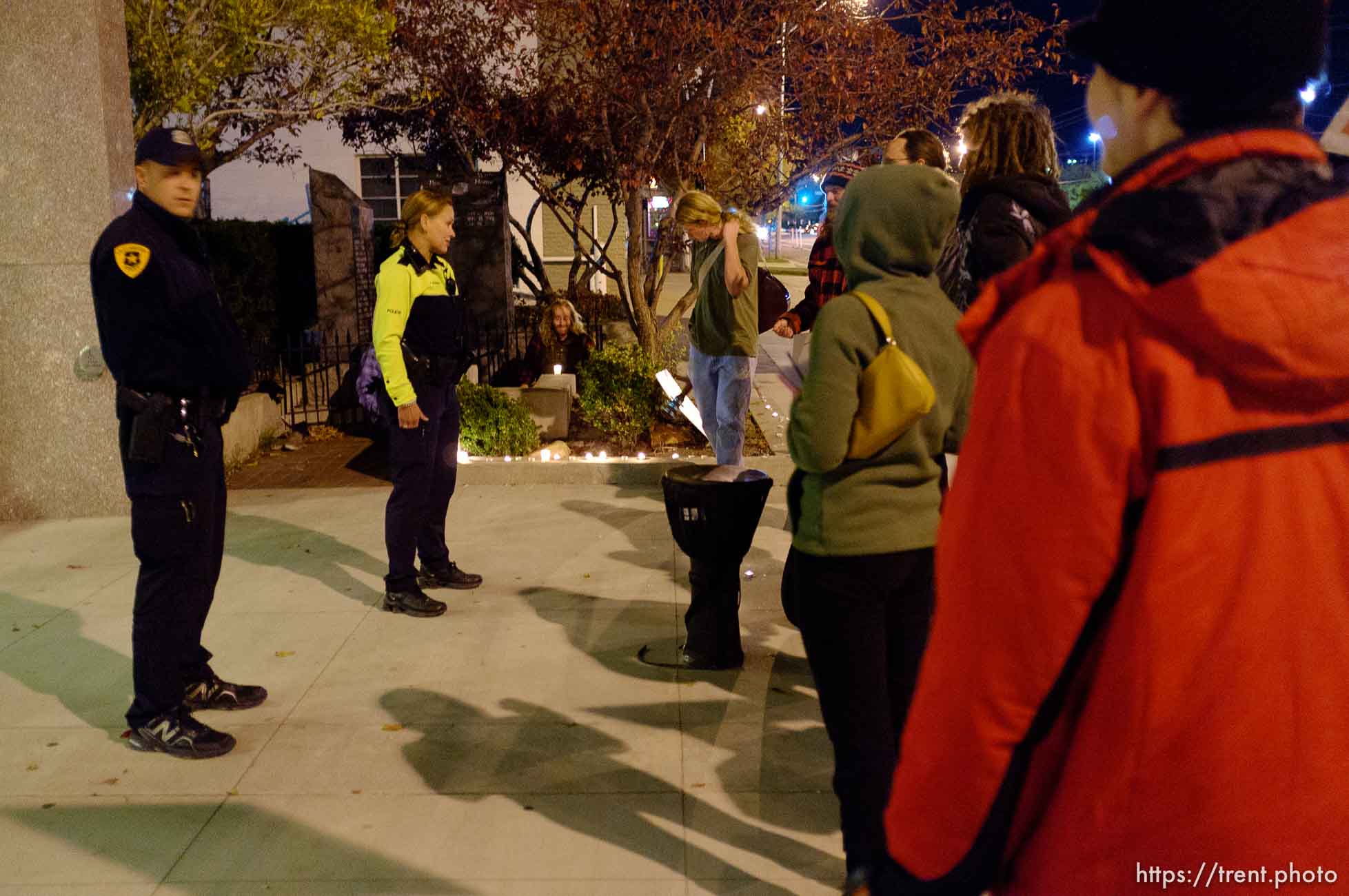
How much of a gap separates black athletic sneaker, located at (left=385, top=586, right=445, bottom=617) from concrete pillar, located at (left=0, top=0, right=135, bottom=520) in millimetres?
2713

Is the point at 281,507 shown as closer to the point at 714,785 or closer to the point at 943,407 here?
the point at 714,785

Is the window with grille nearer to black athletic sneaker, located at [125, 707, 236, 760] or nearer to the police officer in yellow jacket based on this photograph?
the police officer in yellow jacket

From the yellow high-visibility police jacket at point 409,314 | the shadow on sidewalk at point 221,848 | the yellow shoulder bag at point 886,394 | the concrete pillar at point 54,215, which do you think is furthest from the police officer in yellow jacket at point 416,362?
the yellow shoulder bag at point 886,394

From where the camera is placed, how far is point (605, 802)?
388cm

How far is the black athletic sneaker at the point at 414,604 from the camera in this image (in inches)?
226

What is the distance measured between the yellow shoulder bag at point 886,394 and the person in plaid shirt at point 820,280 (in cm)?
325

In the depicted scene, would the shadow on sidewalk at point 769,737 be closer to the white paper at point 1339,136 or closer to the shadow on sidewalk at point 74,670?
the shadow on sidewalk at point 74,670

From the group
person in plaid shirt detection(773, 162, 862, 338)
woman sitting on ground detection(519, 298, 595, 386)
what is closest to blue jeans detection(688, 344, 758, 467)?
person in plaid shirt detection(773, 162, 862, 338)

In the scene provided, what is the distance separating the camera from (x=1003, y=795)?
4.48 feet

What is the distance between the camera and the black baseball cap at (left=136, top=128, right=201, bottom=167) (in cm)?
408

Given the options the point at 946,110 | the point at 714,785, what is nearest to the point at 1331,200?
the point at 714,785

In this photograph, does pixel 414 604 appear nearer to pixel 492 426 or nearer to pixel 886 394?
pixel 492 426

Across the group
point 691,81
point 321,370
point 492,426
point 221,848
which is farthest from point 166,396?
point 321,370

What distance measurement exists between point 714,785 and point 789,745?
42cm
